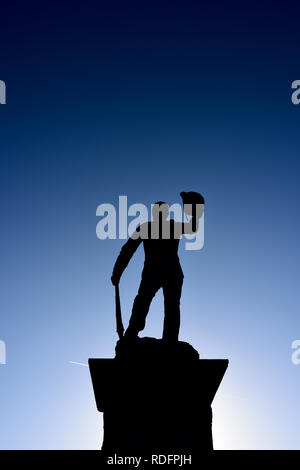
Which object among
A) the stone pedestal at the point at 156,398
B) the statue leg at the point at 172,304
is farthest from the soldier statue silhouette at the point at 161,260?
the stone pedestal at the point at 156,398

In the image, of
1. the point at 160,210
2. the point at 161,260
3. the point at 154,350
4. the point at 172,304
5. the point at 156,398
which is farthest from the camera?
the point at 160,210

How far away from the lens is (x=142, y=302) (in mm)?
7195

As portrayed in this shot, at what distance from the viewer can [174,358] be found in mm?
6582

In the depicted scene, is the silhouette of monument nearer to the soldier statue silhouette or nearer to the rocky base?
the rocky base

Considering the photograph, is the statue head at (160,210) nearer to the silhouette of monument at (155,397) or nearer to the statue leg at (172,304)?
the statue leg at (172,304)

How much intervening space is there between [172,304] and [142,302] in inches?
15.0

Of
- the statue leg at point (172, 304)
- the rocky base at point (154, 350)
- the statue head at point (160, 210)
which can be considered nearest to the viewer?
the rocky base at point (154, 350)

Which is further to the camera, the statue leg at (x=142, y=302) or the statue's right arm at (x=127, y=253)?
the statue's right arm at (x=127, y=253)

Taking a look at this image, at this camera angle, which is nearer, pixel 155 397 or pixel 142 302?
pixel 155 397

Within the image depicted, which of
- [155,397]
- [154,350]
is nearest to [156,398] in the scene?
[155,397]

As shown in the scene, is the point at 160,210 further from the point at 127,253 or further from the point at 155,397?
the point at 155,397

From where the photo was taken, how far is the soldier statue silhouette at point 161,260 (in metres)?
7.12

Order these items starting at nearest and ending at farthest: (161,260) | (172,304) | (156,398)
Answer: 1. (156,398)
2. (172,304)
3. (161,260)
